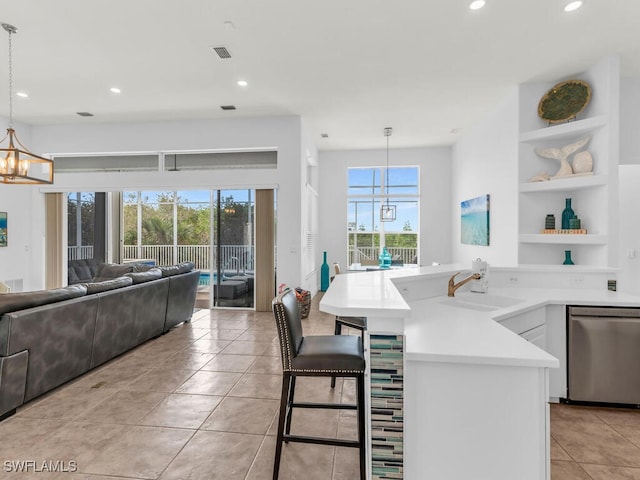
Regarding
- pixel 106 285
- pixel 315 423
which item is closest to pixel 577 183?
pixel 315 423

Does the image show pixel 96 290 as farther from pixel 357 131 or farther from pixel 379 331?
pixel 357 131

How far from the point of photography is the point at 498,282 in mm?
3160

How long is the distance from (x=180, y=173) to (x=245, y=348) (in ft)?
11.7

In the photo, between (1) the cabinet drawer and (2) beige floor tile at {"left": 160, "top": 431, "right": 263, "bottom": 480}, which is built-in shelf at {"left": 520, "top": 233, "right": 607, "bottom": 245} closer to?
(1) the cabinet drawer

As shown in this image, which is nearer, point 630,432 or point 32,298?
point 630,432

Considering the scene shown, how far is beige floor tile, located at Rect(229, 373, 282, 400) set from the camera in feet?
9.09

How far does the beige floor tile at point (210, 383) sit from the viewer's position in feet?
9.27

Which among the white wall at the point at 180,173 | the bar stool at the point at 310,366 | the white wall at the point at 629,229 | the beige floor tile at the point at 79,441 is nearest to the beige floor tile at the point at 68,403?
the beige floor tile at the point at 79,441

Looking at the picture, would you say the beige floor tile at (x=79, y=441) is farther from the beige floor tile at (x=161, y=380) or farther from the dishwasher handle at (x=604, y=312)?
the dishwasher handle at (x=604, y=312)

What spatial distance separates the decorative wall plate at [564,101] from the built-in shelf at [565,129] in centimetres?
12

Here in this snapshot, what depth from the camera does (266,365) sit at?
11.1 ft

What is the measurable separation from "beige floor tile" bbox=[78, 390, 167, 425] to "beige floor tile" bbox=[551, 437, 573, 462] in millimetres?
2701

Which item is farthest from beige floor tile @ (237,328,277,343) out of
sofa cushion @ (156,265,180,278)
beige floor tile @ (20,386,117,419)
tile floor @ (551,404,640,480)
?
tile floor @ (551,404,640,480)

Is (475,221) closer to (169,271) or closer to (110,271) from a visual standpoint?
(169,271)
